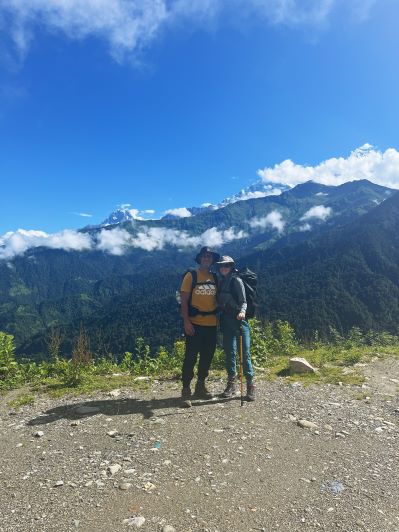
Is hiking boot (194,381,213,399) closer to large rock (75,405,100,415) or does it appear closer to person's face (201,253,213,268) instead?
large rock (75,405,100,415)

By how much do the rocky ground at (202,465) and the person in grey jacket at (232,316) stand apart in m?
0.58

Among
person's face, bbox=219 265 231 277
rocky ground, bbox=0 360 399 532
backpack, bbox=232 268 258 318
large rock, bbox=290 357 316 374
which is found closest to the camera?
rocky ground, bbox=0 360 399 532

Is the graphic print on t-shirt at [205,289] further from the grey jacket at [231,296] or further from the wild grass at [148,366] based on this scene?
the wild grass at [148,366]

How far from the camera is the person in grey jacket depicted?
8578 mm

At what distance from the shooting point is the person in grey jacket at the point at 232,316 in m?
8.58

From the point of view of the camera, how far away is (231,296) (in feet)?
28.2

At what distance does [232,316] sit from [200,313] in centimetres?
76


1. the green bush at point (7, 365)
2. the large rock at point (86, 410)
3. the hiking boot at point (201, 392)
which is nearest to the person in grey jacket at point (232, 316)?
the hiking boot at point (201, 392)

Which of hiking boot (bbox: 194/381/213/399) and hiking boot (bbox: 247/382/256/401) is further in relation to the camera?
hiking boot (bbox: 194/381/213/399)

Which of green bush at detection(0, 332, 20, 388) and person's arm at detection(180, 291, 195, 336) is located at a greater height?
person's arm at detection(180, 291, 195, 336)

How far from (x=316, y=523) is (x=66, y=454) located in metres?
3.78

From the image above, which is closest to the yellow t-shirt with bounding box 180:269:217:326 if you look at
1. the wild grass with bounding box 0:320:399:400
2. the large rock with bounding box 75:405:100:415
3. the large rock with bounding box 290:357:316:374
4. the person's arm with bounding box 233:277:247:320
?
the person's arm with bounding box 233:277:247:320

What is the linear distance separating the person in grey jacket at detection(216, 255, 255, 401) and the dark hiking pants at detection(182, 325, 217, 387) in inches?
→ 14.1

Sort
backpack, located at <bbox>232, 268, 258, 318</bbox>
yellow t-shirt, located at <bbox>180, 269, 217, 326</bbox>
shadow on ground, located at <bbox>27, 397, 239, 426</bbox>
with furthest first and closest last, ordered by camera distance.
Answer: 1. backpack, located at <bbox>232, 268, 258, 318</bbox>
2. yellow t-shirt, located at <bbox>180, 269, 217, 326</bbox>
3. shadow on ground, located at <bbox>27, 397, 239, 426</bbox>
